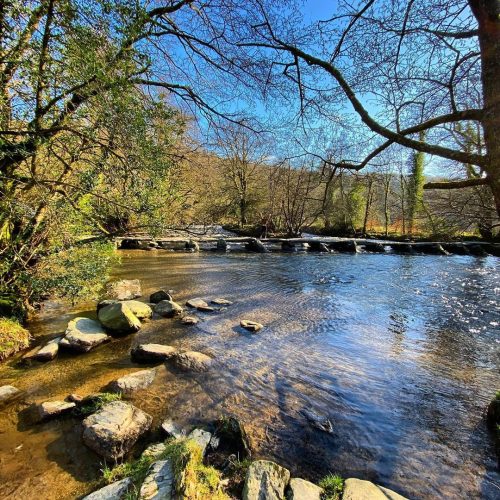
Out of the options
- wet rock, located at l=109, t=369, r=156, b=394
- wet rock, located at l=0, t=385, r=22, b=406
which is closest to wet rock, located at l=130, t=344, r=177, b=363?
wet rock, located at l=109, t=369, r=156, b=394

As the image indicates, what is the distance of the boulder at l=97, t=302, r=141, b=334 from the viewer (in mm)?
5637

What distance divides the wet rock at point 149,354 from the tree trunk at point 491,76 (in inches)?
180

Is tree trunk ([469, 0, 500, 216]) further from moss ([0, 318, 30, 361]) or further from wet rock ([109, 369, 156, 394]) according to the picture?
moss ([0, 318, 30, 361])

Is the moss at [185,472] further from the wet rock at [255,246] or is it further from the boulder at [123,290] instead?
the wet rock at [255,246]

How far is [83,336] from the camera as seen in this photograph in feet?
16.5

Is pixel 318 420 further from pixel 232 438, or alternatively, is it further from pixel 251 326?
pixel 251 326

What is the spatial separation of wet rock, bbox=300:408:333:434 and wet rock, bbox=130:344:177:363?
234cm

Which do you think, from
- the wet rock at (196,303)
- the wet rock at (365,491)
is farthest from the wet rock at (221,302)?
the wet rock at (365,491)

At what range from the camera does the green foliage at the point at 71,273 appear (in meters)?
4.87

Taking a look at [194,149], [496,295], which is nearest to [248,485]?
[194,149]

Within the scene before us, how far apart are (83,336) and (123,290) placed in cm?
313

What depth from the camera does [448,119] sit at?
215 cm

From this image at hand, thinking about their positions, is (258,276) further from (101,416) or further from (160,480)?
(160,480)

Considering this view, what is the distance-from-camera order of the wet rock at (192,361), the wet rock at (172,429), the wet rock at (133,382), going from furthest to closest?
the wet rock at (192,361), the wet rock at (133,382), the wet rock at (172,429)
